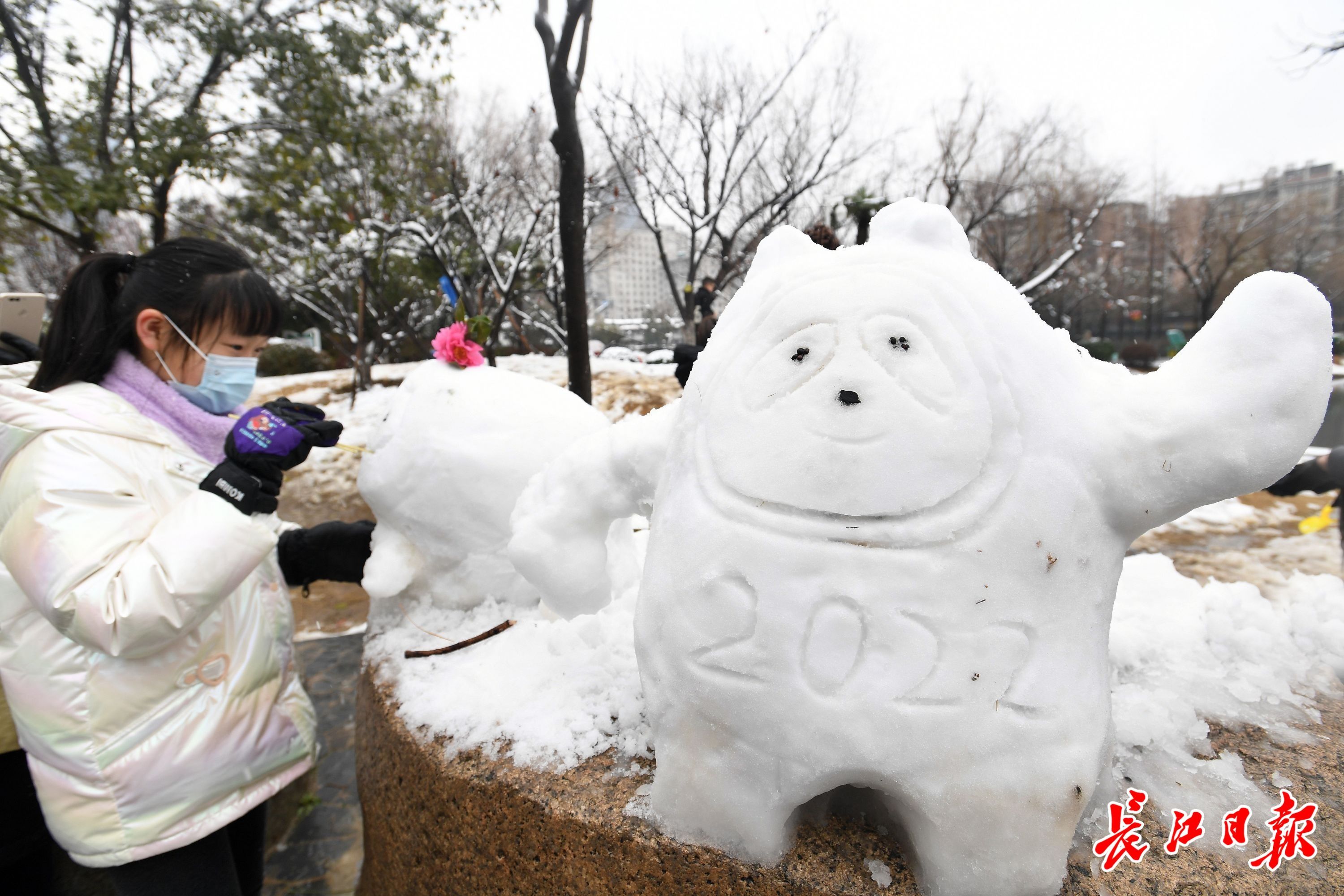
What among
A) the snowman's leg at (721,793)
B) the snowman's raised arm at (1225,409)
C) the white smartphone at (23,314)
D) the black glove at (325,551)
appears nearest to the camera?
the snowman's raised arm at (1225,409)

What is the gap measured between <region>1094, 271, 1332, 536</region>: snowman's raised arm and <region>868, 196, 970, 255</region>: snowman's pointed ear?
38 centimetres

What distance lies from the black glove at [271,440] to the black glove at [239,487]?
2cm

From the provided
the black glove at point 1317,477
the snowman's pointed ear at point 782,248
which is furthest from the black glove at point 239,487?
the black glove at point 1317,477

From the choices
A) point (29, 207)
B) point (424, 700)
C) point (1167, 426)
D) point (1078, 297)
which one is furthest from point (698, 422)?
point (1078, 297)

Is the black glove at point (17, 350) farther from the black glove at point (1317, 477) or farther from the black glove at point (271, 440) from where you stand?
the black glove at point (1317, 477)

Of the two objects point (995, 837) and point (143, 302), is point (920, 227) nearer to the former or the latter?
point (995, 837)

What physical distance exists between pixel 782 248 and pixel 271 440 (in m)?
1.32

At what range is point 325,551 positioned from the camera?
2.64 m

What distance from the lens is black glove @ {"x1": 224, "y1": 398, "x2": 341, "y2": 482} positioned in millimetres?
1630

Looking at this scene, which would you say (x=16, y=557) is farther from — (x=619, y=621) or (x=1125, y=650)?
(x=1125, y=650)

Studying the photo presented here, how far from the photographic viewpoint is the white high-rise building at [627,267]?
1329 centimetres

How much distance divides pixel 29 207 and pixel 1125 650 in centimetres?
894

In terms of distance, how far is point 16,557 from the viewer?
136cm

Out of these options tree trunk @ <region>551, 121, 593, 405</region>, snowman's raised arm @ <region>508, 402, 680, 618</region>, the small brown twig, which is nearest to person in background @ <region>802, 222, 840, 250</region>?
snowman's raised arm @ <region>508, 402, 680, 618</region>
